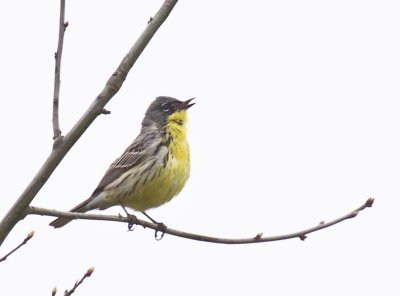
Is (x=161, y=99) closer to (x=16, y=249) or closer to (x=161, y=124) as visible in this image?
(x=161, y=124)

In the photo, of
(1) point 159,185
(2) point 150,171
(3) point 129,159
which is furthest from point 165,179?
(3) point 129,159

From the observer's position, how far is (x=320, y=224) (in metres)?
5.91

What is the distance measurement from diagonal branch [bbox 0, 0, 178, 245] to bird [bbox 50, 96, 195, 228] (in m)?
4.40

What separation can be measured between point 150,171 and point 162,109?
58.5 inches

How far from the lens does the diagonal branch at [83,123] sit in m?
4.65

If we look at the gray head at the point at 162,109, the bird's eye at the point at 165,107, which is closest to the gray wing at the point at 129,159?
the gray head at the point at 162,109

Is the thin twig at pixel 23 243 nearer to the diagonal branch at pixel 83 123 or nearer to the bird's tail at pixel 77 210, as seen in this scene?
the diagonal branch at pixel 83 123

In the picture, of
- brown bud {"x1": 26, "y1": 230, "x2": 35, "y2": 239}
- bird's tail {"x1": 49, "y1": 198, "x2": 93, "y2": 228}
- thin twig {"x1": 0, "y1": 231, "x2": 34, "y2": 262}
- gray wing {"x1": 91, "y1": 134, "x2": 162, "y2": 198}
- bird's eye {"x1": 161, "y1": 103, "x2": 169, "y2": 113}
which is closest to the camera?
thin twig {"x1": 0, "y1": 231, "x2": 34, "y2": 262}

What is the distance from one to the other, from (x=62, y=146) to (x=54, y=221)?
4754mm

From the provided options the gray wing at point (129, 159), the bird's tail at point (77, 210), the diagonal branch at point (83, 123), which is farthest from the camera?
the gray wing at point (129, 159)

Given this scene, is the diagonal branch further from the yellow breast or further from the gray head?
the gray head

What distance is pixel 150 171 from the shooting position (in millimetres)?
9469

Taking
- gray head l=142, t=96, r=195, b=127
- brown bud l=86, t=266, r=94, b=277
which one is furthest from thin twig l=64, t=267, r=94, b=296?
gray head l=142, t=96, r=195, b=127

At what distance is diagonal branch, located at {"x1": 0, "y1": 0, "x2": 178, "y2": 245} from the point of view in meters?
4.65
